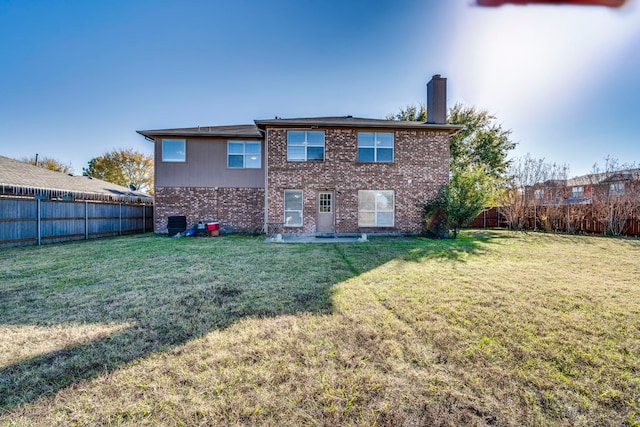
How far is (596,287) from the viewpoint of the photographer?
4.38 m

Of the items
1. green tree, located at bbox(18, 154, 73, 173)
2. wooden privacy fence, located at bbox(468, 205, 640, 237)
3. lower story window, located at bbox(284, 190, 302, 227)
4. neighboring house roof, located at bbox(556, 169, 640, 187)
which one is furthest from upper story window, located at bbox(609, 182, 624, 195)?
green tree, located at bbox(18, 154, 73, 173)

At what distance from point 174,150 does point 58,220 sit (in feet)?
17.6

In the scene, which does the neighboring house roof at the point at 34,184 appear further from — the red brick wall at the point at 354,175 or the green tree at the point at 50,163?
the green tree at the point at 50,163

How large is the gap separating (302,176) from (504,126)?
18.9 metres

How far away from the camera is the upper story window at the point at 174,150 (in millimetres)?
Result: 12805

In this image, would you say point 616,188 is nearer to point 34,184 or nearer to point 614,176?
point 614,176

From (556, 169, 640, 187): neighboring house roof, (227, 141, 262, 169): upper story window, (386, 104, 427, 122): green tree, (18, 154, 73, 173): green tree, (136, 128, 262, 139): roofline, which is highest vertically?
(386, 104, 427, 122): green tree

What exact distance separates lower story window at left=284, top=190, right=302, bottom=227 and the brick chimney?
24.9 ft

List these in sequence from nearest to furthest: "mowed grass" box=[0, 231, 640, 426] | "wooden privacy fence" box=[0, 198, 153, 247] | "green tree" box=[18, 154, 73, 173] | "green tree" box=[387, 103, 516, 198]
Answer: "mowed grass" box=[0, 231, 640, 426], "wooden privacy fence" box=[0, 198, 153, 247], "green tree" box=[387, 103, 516, 198], "green tree" box=[18, 154, 73, 173]

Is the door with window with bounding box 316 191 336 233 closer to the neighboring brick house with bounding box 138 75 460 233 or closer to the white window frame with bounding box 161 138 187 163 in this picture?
the neighboring brick house with bounding box 138 75 460 233

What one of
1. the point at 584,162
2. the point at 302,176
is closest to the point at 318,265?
the point at 302,176

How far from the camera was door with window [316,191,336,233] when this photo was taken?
38.5 ft

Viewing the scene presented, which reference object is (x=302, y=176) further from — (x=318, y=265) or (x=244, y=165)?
(x=318, y=265)

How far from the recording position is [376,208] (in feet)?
39.1
